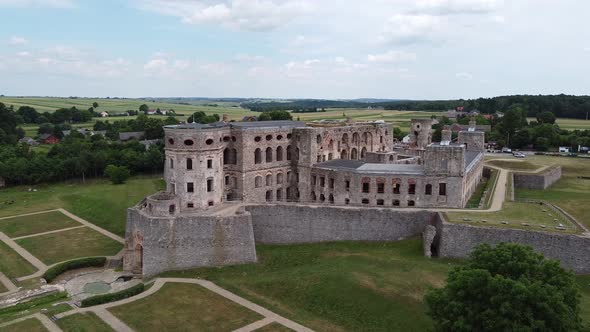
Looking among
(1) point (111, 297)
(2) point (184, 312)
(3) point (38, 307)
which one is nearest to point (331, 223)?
(2) point (184, 312)

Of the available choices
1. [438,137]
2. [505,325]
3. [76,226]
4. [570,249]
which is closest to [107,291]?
[76,226]

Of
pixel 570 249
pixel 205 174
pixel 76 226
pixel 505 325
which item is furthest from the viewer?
pixel 76 226

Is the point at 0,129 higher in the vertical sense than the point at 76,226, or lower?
higher

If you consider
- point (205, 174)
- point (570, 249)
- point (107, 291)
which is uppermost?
point (205, 174)

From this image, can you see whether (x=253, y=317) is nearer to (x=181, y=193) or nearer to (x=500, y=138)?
(x=181, y=193)

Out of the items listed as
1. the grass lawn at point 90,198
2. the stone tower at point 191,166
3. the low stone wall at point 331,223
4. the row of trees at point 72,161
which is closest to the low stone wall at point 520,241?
the low stone wall at point 331,223

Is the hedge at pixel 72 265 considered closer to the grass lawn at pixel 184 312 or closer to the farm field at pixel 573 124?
the grass lawn at pixel 184 312

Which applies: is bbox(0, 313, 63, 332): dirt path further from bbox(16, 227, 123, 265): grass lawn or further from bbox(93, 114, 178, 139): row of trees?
bbox(93, 114, 178, 139): row of trees

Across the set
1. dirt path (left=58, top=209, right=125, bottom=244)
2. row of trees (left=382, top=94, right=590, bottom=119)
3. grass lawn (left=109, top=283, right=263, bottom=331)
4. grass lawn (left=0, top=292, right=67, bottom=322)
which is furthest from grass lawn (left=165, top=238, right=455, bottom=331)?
row of trees (left=382, top=94, right=590, bottom=119)
